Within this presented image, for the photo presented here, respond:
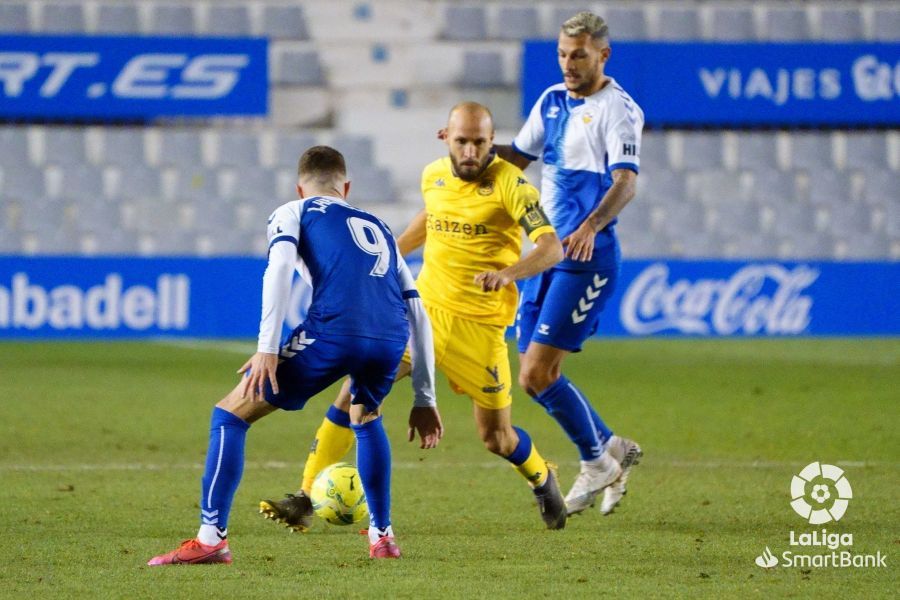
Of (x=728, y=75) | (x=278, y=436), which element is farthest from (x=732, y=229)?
(x=278, y=436)

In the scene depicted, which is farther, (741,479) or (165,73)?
(165,73)

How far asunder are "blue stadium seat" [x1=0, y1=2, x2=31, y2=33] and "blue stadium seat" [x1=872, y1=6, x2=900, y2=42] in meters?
10.4

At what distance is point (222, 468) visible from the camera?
4.51 m

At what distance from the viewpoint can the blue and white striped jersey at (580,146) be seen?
602 centimetres

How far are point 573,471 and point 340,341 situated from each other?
2845 millimetres

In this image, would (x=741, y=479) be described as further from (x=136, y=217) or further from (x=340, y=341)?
(x=136, y=217)

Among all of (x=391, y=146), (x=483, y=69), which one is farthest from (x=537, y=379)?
(x=483, y=69)

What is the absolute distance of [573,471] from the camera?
7164mm

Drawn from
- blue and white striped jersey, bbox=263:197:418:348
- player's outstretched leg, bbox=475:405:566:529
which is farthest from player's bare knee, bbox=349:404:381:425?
player's outstretched leg, bbox=475:405:566:529

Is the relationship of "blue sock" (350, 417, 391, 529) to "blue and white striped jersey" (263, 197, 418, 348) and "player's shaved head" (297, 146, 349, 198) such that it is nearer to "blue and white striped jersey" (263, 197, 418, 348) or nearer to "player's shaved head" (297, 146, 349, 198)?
"blue and white striped jersey" (263, 197, 418, 348)

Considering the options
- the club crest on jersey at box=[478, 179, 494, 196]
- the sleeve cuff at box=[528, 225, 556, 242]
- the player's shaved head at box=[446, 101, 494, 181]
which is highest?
the player's shaved head at box=[446, 101, 494, 181]

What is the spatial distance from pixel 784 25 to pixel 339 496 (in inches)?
573

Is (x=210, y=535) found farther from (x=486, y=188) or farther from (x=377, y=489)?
(x=486, y=188)

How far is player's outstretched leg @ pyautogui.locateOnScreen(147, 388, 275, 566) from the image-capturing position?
4.52m
